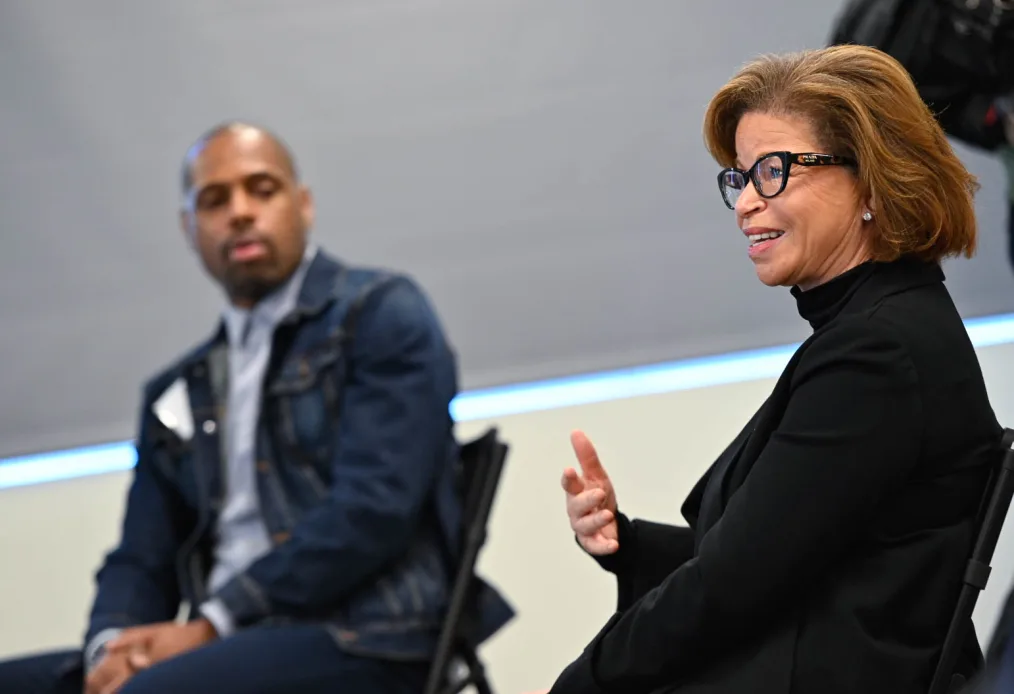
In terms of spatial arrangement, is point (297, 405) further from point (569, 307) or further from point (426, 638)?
point (569, 307)

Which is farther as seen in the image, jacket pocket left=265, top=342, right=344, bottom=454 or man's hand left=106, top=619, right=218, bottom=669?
jacket pocket left=265, top=342, right=344, bottom=454

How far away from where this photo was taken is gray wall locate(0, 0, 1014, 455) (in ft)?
17.1

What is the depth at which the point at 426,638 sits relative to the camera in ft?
8.76

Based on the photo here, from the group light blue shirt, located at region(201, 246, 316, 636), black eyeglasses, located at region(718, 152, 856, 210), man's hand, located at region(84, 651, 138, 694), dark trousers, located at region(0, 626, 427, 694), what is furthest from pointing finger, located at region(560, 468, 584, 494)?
man's hand, located at region(84, 651, 138, 694)

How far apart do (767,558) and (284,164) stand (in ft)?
6.56

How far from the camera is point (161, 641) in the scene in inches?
107

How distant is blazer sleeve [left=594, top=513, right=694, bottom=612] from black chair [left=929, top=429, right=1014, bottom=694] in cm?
49

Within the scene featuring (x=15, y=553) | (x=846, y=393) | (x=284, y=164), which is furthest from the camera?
(x=15, y=553)

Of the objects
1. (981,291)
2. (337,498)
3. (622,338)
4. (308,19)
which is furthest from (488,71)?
(337,498)

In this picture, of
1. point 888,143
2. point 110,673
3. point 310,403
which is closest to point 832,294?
point 888,143

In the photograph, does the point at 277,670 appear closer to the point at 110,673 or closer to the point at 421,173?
the point at 110,673

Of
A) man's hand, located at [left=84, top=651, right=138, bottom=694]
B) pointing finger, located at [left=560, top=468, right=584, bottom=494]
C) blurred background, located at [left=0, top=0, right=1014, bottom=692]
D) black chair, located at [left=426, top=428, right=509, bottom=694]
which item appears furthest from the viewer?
blurred background, located at [left=0, top=0, right=1014, bottom=692]

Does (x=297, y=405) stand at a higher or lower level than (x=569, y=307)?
higher

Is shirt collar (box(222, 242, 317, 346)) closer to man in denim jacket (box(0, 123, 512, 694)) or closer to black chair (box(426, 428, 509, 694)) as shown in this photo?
man in denim jacket (box(0, 123, 512, 694))
